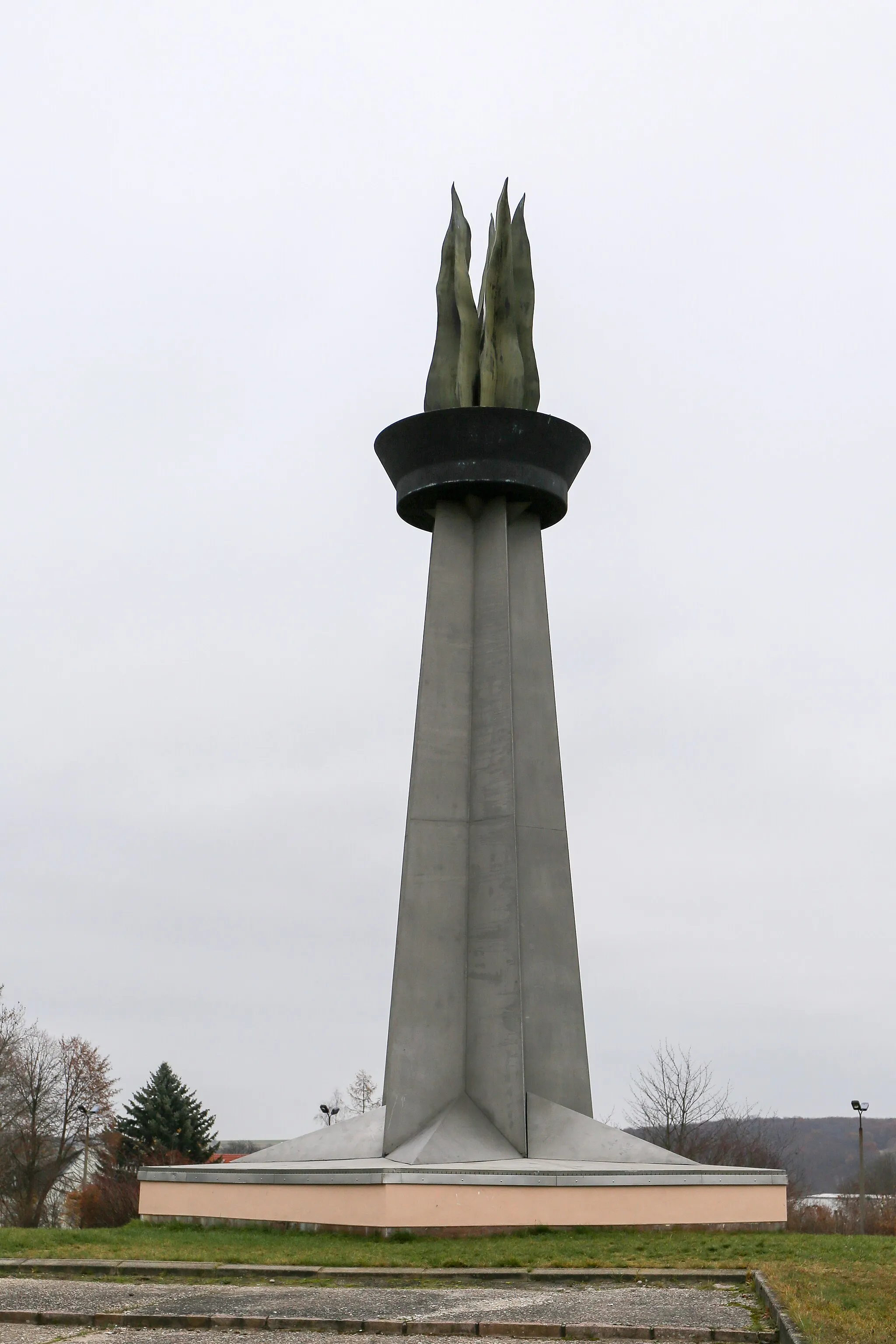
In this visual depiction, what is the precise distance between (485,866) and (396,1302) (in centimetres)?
1015

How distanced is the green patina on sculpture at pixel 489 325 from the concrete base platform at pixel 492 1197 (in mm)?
10579

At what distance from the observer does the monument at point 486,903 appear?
46.3 feet

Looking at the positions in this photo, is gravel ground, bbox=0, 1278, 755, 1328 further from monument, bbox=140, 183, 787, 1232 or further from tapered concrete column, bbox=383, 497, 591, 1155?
tapered concrete column, bbox=383, 497, 591, 1155

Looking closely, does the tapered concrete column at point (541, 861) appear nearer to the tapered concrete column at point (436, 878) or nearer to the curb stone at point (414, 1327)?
the tapered concrete column at point (436, 878)

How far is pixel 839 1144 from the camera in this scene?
86.9 meters

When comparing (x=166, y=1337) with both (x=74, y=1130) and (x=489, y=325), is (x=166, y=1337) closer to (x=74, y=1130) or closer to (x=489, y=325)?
(x=489, y=325)

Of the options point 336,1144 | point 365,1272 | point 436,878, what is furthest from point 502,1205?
point 365,1272

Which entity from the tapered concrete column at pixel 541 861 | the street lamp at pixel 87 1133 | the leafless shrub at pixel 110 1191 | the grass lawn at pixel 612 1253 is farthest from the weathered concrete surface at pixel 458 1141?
the street lamp at pixel 87 1133

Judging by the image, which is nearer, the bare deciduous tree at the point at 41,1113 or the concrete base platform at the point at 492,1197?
the concrete base platform at the point at 492,1197

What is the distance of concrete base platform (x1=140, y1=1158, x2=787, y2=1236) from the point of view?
1313cm

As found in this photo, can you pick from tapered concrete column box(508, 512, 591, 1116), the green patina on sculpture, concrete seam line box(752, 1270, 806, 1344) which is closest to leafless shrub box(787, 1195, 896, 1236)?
tapered concrete column box(508, 512, 591, 1116)

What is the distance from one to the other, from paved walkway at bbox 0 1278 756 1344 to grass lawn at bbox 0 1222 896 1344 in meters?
0.51

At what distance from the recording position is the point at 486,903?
17.2 meters

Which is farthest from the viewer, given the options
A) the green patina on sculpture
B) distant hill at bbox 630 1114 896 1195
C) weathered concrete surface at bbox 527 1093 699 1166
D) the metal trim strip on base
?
distant hill at bbox 630 1114 896 1195
